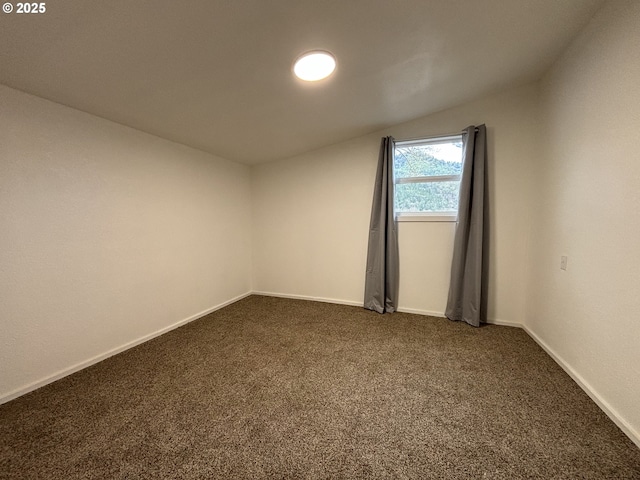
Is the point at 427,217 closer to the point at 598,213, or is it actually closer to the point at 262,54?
the point at 598,213

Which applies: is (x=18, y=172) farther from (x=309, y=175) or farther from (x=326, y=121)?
(x=309, y=175)

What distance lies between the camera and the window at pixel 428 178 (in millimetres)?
2861

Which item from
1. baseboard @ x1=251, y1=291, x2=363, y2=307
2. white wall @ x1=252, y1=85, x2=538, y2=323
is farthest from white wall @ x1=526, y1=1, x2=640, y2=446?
baseboard @ x1=251, y1=291, x2=363, y2=307

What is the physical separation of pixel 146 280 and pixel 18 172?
115cm

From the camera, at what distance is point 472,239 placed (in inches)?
104

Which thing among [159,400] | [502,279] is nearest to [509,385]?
[502,279]

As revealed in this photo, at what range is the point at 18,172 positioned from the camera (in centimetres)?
155

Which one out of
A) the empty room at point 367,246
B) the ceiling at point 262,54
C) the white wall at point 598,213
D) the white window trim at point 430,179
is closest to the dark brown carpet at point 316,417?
the empty room at point 367,246

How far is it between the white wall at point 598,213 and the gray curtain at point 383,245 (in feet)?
4.51

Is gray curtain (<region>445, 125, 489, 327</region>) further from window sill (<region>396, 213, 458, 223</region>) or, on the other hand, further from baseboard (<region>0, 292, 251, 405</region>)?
baseboard (<region>0, 292, 251, 405</region>)

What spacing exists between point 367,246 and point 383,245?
0.26 meters

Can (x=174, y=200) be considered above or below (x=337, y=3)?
below

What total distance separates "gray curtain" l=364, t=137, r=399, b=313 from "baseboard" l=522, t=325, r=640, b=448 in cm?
145

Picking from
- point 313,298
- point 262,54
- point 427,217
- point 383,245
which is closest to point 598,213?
point 427,217
